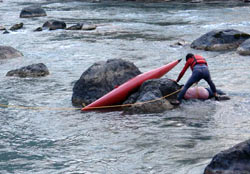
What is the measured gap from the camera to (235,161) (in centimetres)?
592

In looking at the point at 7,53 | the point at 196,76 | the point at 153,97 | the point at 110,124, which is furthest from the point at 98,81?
the point at 7,53

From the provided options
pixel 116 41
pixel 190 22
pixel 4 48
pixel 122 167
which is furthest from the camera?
pixel 190 22

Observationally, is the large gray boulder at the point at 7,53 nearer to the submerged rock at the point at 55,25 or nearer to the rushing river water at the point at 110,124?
the rushing river water at the point at 110,124

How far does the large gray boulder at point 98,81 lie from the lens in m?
11.5

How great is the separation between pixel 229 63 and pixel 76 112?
22.0 feet

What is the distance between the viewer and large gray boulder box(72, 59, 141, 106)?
11454 millimetres

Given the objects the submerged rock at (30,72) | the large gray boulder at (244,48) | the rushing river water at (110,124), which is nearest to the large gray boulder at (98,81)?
the rushing river water at (110,124)

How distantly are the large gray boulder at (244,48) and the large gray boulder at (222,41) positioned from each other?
975 mm

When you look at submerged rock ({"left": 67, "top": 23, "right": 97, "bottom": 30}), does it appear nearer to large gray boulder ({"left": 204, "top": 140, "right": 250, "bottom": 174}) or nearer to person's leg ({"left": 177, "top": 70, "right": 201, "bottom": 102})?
person's leg ({"left": 177, "top": 70, "right": 201, "bottom": 102})

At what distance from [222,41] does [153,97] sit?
8627 mm

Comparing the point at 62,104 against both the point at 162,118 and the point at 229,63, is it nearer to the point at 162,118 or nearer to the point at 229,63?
the point at 162,118

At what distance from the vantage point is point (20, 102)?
11.7 m

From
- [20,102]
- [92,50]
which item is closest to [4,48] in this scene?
[92,50]

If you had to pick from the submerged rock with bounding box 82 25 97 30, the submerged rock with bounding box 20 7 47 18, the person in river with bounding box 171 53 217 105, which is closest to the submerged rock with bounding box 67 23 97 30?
the submerged rock with bounding box 82 25 97 30
